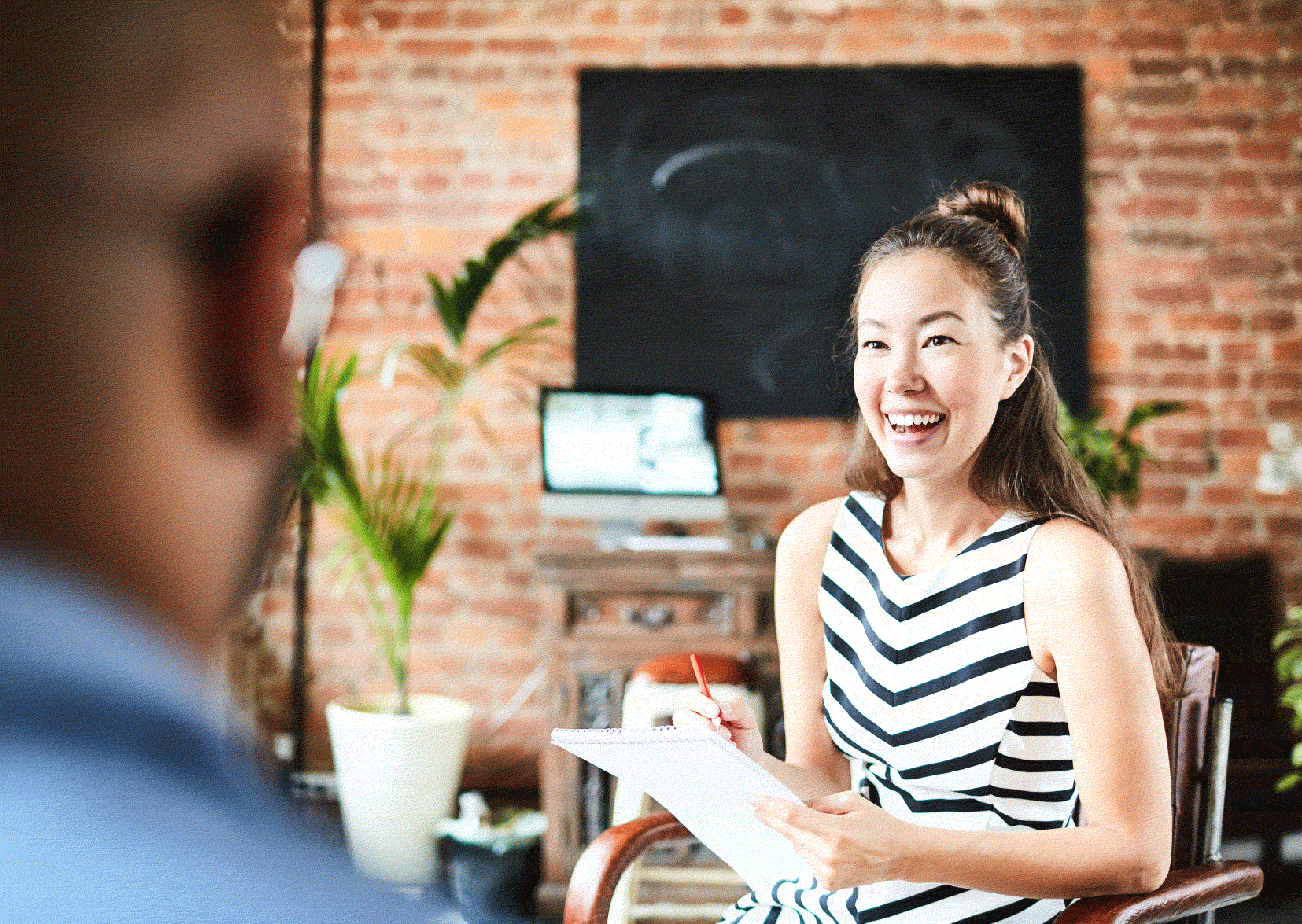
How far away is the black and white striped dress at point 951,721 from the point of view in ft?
3.07

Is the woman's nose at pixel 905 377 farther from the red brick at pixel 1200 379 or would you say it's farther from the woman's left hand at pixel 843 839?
the red brick at pixel 1200 379

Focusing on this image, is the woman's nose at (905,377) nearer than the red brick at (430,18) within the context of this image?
Yes

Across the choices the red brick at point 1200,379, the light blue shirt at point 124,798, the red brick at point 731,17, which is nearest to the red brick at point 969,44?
the red brick at point 731,17

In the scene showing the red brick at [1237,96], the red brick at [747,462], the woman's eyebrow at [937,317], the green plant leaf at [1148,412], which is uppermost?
the red brick at [1237,96]

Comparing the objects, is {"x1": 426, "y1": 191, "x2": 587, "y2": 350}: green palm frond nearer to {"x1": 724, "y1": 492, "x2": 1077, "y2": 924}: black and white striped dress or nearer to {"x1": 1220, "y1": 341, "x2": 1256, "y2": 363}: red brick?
{"x1": 724, "y1": 492, "x2": 1077, "y2": 924}: black and white striped dress

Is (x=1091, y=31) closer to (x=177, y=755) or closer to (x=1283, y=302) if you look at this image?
(x=1283, y=302)

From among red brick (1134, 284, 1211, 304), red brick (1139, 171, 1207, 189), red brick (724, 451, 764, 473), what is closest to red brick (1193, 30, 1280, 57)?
red brick (1139, 171, 1207, 189)

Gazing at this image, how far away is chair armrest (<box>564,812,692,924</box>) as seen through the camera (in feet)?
2.93

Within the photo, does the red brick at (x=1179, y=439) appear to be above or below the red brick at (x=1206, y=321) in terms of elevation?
below

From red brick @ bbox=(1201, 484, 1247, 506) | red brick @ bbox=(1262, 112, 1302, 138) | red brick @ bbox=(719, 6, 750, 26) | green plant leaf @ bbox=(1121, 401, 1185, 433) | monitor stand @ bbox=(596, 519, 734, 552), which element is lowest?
monitor stand @ bbox=(596, 519, 734, 552)

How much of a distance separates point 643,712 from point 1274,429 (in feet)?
7.37

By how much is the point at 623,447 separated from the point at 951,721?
1.64m

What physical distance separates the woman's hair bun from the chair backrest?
54cm

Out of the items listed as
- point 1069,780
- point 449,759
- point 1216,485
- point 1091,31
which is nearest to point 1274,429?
point 1216,485
